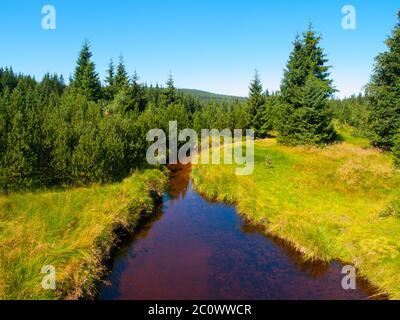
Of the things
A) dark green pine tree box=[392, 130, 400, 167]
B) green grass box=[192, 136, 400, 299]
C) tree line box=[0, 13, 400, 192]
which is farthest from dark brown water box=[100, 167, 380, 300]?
dark green pine tree box=[392, 130, 400, 167]

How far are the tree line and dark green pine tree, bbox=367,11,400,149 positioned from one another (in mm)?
88

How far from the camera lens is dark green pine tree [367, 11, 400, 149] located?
108 feet

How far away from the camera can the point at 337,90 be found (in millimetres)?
44969

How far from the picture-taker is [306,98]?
36.7 metres

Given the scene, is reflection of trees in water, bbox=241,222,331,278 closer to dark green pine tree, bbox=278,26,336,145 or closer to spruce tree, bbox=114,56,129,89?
dark green pine tree, bbox=278,26,336,145

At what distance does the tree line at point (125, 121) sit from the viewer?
19.5m

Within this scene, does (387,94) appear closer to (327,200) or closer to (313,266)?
(327,200)

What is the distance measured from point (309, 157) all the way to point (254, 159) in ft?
17.8

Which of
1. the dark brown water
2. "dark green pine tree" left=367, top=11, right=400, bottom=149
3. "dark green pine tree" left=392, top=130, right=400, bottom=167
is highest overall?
"dark green pine tree" left=367, top=11, right=400, bottom=149

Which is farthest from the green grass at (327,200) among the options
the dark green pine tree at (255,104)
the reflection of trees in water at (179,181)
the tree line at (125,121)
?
the dark green pine tree at (255,104)

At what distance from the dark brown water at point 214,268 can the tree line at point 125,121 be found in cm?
659

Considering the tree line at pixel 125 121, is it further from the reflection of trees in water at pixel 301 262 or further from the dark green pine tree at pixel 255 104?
the reflection of trees in water at pixel 301 262

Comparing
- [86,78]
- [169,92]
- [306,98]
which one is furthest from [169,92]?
[306,98]
